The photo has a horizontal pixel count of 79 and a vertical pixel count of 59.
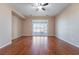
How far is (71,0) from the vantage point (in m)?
1.21

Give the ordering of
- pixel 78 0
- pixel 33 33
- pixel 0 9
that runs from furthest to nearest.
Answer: pixel 33 33
pixel 0 9
pixel 78 0

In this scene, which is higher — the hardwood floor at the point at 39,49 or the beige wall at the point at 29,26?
the beige wall at the point at 29,26

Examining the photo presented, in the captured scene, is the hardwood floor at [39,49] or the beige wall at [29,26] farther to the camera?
the beige wall at [29,26]

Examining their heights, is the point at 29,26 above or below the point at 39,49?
above

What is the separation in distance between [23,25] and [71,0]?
8002mm

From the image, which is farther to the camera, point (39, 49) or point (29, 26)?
point (29, 26)

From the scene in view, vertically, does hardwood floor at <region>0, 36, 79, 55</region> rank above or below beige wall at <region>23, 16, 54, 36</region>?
below

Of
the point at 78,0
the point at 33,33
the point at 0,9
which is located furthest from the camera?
the point at 33,33

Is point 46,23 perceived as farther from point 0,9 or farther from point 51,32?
point 0,9

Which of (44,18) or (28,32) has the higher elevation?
A: (44,18)

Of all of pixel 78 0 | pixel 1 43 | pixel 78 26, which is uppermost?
pixel 78 0

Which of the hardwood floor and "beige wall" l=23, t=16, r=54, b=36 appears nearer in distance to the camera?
the hardwood floor

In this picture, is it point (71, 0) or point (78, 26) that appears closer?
point (71, 0)
